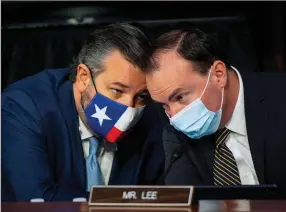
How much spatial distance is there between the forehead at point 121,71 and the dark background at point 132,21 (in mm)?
121

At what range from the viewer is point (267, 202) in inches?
56.2

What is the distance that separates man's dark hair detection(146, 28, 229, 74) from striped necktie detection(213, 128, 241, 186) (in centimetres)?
20

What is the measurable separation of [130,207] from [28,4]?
0.88 meters

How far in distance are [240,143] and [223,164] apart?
0.26 feet

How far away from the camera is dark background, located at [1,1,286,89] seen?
76.8 inches

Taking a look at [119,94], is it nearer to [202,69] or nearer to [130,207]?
[202,69]

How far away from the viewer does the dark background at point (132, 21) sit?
6.40 ft

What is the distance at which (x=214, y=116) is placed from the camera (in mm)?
1829

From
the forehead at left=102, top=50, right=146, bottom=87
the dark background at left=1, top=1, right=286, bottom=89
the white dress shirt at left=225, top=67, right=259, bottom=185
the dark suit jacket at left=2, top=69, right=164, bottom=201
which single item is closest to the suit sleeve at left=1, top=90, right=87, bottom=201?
the dark suit jacket at left=2, top=69, right=164, bottom=201

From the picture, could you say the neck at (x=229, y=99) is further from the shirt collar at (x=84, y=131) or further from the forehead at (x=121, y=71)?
the shirt collar at (x=84, y=131)

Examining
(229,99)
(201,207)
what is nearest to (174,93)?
(229,99)

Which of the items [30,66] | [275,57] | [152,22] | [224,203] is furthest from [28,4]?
[224,203]

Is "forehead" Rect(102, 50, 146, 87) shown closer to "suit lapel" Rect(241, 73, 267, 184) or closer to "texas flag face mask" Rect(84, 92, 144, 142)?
"texas flag face mask" Rect(84, 92, 144, 142)

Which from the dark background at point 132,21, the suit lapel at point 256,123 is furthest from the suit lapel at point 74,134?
the suit lapel at point 256,123
